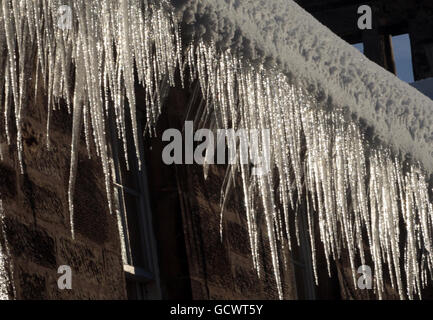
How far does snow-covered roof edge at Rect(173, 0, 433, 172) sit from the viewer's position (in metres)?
2.19

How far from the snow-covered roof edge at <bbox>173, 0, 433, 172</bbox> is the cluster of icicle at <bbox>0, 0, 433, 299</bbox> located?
1.6 inches

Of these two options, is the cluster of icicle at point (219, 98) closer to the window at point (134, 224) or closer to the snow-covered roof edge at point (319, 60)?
the snow-covered roof edge at point (319, 60)

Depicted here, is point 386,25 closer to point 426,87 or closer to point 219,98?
point 426,87

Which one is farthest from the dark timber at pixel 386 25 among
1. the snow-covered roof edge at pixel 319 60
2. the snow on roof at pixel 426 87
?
the snow-covered roof edge at pixel 319 60

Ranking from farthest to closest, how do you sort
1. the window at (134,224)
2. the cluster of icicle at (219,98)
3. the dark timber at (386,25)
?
the dark timber at (386,25) → the window at (134,224) → the cluster of icicle at (219,98)

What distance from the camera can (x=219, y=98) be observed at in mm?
2527

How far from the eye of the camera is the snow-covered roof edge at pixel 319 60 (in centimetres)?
219

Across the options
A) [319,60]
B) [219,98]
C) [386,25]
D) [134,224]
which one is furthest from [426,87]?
[386,25]

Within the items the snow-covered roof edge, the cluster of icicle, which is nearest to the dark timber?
the cluster of icicle

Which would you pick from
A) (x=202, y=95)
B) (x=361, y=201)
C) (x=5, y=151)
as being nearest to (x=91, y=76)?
(x=202, y=95)

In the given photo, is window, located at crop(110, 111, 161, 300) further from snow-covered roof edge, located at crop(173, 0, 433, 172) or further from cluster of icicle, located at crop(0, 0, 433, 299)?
snow-covered roof edge, located at crop(173, 0, 433, 172)

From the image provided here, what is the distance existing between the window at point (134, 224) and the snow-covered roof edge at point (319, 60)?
2851mm

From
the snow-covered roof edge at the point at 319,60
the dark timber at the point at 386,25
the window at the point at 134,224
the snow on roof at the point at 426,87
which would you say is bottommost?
the window at the point at 134,224

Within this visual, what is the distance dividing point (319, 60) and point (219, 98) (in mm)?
273
